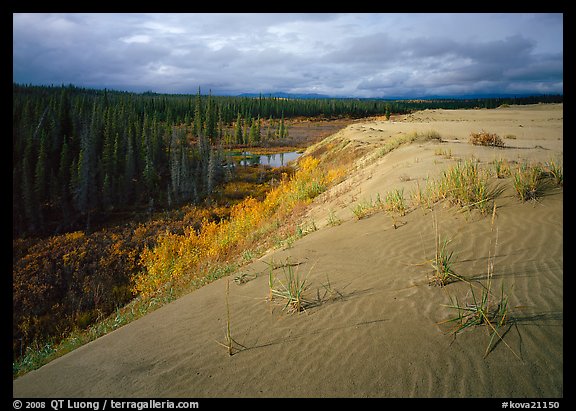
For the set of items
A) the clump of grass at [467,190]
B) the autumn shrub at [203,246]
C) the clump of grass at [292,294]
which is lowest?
the autumn shrub at [203,246]

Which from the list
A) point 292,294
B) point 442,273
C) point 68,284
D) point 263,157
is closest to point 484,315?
point 442,273

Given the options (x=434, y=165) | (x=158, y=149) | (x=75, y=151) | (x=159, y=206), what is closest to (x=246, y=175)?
(x=159, y=206)

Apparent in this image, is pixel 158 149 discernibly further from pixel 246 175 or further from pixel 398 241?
pixel 398 241

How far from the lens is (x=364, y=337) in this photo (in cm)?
342

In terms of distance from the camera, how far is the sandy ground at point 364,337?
9.45ft

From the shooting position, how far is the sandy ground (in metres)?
2.88

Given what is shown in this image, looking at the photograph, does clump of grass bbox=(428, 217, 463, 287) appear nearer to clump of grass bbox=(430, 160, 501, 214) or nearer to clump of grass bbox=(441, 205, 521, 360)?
clump of grass bbox=(441, 205, 521, 360)

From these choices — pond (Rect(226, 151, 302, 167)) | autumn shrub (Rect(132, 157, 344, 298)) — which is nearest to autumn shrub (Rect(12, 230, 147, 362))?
autumn shrub (Rect(132, 157, 344, 298))

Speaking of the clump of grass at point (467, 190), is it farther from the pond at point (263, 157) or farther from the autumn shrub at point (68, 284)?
the pond at point (263, 157)

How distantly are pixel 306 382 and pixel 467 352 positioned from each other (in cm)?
150

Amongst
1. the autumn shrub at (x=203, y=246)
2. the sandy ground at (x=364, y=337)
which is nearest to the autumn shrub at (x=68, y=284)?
the autumn shrub at (x=203, y=246)

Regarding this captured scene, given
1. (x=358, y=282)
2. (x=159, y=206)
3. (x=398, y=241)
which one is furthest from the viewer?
(x=159, y=206)

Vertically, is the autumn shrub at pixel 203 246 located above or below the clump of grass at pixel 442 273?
below

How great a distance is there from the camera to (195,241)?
19.0 metres
